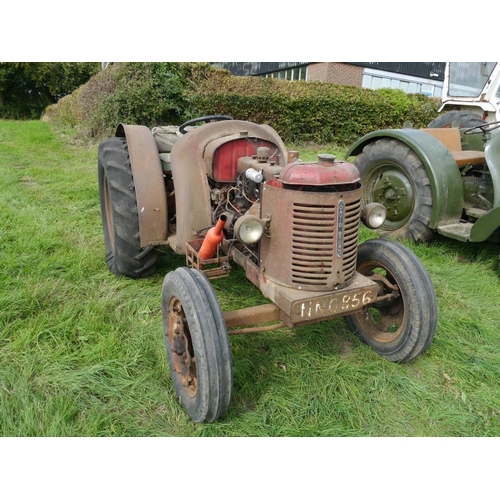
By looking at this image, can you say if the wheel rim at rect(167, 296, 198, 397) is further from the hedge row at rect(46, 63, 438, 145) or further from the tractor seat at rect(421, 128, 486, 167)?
the hedge row at rect(46, 63, 438, 145)

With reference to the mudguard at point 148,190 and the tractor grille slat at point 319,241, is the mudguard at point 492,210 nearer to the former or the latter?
the tractor grille slat at point 319,241

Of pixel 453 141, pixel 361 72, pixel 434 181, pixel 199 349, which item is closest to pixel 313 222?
pixel 199 349

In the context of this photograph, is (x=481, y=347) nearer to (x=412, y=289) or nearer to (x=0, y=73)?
(x=412, y=289)

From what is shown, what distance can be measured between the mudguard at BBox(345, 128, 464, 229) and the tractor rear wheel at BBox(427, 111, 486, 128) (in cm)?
165

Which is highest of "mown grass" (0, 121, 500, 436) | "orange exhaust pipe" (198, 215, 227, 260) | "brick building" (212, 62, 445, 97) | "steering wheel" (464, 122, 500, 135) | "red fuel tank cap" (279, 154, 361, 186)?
"brick building" (212, 62, 445, 97)

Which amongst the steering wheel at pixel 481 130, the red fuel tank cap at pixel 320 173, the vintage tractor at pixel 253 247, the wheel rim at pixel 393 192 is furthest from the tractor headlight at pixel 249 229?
the steering wheel at pixel 481 130

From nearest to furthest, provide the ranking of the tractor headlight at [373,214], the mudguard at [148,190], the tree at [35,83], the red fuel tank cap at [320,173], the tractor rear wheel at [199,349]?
the tractor rear wheel at [199,349] < the red fuel tank cap at [320,173] < the tractor headlight at [373,214] < the mudguard at [148,190] < the tree at [35,83]

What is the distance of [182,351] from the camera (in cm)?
256

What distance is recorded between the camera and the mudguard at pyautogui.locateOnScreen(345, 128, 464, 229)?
4.46 m

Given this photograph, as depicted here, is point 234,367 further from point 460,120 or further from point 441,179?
point 460,120

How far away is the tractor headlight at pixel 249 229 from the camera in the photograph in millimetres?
2410

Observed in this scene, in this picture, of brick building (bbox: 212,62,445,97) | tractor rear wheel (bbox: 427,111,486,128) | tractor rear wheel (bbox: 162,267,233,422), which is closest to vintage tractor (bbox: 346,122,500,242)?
tractor rear wheel (bbox: 427,111,486,128)

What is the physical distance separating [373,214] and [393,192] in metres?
2.32

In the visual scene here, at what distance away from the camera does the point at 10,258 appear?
4.20 metres
